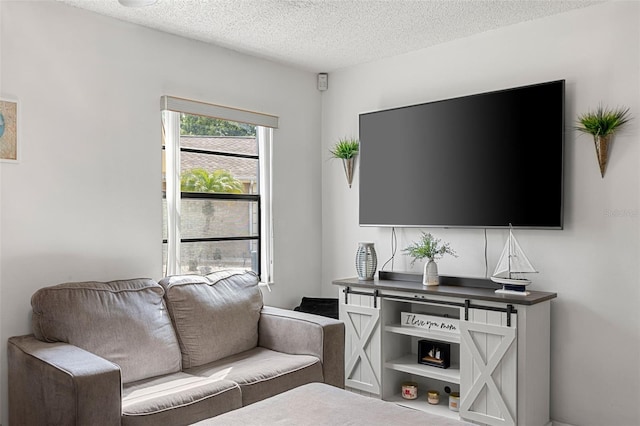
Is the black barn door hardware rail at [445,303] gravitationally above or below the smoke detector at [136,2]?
below

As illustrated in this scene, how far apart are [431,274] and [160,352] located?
5.66ft

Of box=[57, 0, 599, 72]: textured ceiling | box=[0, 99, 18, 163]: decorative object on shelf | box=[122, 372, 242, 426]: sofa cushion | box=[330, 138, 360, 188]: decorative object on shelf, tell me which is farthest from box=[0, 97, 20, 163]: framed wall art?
box=[330, 138, 360, 188]: decorative object on shelf

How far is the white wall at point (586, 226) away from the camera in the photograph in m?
2.94

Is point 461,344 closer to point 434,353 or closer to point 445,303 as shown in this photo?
point 445,303

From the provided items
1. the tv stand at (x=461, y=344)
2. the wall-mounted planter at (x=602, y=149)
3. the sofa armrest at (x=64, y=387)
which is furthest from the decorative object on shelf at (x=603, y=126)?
the sofa armrest at (x=64, y=387)

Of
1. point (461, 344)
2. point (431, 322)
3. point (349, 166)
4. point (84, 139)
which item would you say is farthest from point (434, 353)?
point (84, 139)

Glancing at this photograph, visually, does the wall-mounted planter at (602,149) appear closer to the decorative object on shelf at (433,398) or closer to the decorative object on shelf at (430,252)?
the decorative object on shelf at (430,252)

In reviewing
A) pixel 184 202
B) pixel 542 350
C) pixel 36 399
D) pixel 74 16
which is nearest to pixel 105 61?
pixel 74 16

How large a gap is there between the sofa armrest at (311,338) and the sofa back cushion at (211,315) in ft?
0.47

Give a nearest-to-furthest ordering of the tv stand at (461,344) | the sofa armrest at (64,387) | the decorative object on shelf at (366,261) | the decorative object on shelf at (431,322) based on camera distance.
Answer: the sofa armrest at (64,387)
the tv stand at (461,344)
the decorative object on shelf at (431,322)
the decorative object on shelf at (366,261)

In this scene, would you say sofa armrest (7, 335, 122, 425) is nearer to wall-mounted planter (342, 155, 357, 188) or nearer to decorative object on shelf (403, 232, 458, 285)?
decorative object on shelf (403, 232, 458, 285)

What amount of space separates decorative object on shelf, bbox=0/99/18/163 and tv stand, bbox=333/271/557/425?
84.6 inches

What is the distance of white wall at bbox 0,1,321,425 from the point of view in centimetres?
282

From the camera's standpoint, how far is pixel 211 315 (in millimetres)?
3152
